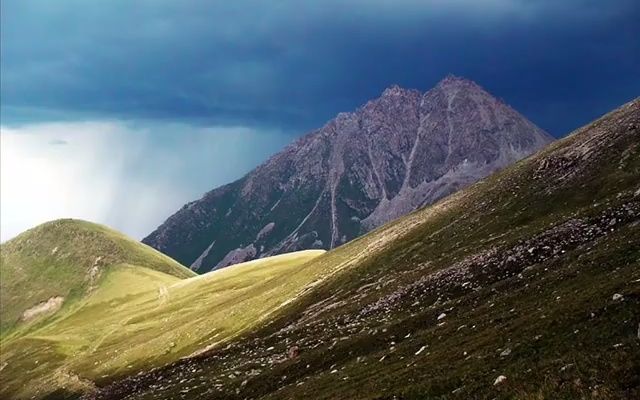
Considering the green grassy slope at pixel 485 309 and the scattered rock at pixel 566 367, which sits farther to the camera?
the green grassy slope at pixel 485 309

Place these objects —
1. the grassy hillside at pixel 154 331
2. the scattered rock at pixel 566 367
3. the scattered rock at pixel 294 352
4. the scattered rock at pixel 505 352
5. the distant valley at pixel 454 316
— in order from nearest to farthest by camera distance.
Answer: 1. the scattered rock at pixel 566 367
2. the distant valley at pixel 454 316
3. the scattered rock at pixel 505 352
4. the scattered rock at pixel 294 352
5. the grassy hillside at pixel 154 331

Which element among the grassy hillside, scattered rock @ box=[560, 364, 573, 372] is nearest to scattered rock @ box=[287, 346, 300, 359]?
the grassy hillside

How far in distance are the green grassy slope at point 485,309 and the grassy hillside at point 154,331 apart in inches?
363

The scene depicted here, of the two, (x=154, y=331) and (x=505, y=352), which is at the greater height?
(x=505, y=352)

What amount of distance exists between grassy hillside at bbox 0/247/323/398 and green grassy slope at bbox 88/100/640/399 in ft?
30.2

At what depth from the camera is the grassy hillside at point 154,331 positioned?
329ft

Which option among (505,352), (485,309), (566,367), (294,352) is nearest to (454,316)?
(485,309)

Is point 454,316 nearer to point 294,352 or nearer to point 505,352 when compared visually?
point 505,352

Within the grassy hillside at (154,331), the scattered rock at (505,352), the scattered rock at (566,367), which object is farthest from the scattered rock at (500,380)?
the grassy hillside at (154,331)

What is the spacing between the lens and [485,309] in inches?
1604

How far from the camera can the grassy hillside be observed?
100 metres

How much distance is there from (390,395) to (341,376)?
11.1 meters

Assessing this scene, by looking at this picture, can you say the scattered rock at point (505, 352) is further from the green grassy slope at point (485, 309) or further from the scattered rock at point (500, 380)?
the scattered rock at point (500, 380)

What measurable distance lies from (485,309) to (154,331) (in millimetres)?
104325
